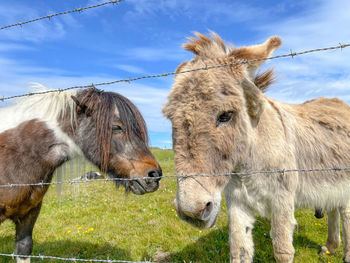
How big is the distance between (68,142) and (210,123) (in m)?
1.76

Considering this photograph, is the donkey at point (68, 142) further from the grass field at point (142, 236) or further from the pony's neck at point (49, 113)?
the grass field at point (142, 236)

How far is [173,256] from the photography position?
4457mm

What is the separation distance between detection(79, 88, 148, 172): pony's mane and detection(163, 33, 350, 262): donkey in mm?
726

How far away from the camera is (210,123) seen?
7.48 ft

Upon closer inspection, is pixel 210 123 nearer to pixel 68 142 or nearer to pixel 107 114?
pixel 107 114

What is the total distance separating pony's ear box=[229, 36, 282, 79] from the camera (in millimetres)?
2580

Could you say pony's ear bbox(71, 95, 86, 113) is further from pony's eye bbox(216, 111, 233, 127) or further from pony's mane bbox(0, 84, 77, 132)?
pony's eye bbox(216, 111, 233, 127)

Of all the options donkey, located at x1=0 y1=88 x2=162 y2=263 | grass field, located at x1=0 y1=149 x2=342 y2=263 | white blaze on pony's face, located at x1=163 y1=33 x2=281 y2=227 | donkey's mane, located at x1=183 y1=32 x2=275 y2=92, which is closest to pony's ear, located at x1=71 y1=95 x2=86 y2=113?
donkey, located at x1=0 y1=88 x2=162 y2=263

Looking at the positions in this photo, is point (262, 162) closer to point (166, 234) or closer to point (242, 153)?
point (242, 153)

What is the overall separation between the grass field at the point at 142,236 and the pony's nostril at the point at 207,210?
1483 mm

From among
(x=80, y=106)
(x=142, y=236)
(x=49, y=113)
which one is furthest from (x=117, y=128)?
(x=142, y=236)

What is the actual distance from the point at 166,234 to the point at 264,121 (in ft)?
10.6

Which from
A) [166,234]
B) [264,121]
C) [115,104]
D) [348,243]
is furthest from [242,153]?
[166,234]

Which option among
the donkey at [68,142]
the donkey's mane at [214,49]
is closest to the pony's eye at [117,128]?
the donkey at [68,142]
